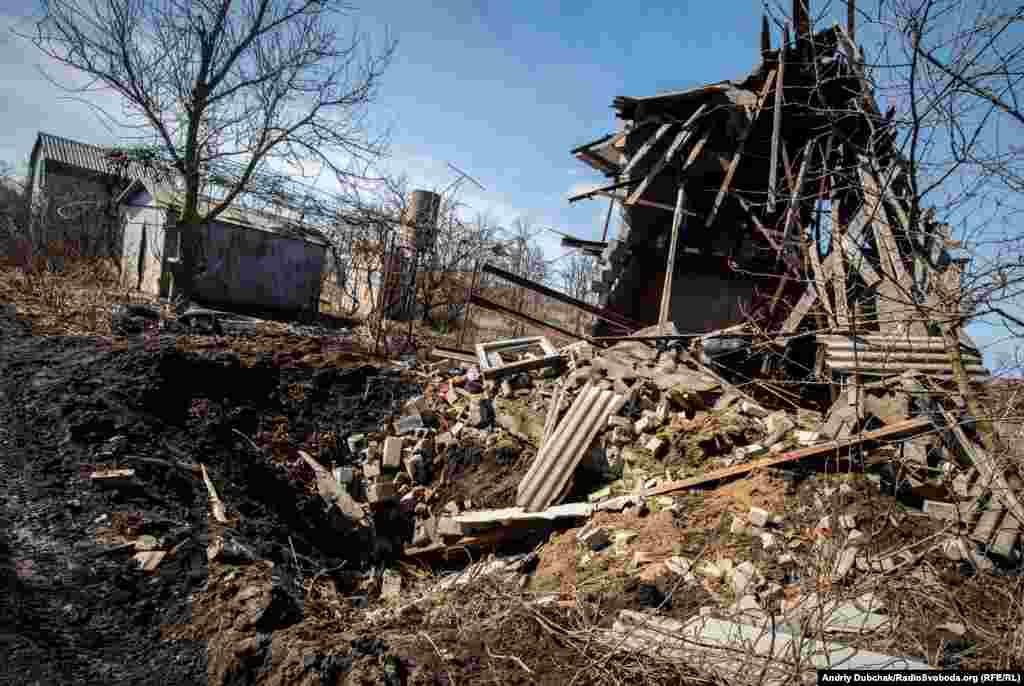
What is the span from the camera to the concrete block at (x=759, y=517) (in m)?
4.34

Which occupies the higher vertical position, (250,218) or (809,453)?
(250,218)

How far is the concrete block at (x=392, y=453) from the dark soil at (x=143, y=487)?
0.66 meters

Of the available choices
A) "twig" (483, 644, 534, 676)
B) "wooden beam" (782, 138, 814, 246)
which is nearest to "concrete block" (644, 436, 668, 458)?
"wooden beam" (782, 138, 814, 246)

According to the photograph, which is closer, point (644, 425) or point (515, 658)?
point (515, 658)

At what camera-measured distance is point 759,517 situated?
171 inches

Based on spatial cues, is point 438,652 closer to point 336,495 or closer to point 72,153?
point 336,495

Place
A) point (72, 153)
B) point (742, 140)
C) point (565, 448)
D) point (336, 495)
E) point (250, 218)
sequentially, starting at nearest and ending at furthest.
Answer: point (565, 448)
point (336, 495)
point (742, 140)
point (250, 218)
point (72, 153)

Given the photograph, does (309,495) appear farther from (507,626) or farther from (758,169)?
(758,169)

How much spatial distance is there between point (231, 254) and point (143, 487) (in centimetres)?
1147

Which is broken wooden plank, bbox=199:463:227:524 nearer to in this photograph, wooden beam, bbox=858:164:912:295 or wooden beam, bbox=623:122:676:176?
wooden beam, bbox=858:164:912:295

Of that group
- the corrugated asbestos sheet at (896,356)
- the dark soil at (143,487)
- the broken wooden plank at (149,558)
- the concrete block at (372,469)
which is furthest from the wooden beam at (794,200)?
the broken wooden plank at (149,558)

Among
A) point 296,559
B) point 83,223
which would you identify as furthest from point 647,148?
point 83,223

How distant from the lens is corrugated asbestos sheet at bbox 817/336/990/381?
15.0ft

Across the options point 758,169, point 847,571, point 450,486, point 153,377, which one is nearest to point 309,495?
point 450,486
